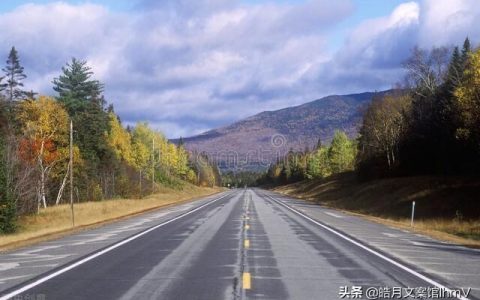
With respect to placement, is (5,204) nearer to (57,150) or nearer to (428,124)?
(57,150)

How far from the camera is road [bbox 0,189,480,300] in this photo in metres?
10.2

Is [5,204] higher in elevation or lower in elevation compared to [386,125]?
lower

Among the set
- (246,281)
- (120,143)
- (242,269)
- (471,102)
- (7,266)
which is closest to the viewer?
(246,281)

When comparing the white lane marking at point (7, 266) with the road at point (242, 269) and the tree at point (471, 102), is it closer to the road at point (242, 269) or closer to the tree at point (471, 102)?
the road at point (242, 269)

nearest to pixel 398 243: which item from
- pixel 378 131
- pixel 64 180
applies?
pixel 64 180

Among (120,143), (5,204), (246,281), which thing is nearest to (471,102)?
(5,204)

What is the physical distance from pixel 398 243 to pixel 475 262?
514cm

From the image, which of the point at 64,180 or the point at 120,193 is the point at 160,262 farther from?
the point at 120,193

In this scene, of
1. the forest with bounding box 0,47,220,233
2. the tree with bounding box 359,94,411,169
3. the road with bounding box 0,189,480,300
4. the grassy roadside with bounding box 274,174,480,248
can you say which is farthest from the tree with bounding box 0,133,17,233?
the tree with bounding box 359,94,411,169

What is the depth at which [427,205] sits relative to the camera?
146 ft

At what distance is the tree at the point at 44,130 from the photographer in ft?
177

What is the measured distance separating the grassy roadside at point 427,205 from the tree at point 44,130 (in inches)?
1072

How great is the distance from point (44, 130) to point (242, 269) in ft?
158

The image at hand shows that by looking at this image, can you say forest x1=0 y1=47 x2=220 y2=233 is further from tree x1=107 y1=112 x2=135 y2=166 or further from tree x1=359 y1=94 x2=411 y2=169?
tree x1=359 y1=94 x2=411 y2=169
